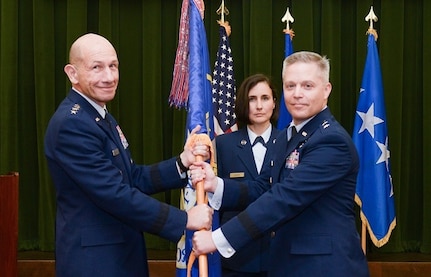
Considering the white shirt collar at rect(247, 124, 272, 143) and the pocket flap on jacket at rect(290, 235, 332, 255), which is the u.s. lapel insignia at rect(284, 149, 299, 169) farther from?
the white shirt collar at rect(247, 124, 272, 143)

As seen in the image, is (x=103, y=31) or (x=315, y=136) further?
(x=103, y=31)

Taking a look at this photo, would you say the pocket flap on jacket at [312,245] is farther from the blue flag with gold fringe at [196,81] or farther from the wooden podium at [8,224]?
the wooden podium at [8,224]

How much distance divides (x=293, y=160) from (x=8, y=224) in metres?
1.57

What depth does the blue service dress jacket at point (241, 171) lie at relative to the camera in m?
3.47

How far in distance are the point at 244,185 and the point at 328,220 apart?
2.37ft

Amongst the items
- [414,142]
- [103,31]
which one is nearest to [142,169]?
[103,31]

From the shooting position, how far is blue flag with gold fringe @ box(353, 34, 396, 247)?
A: 4.63 metres

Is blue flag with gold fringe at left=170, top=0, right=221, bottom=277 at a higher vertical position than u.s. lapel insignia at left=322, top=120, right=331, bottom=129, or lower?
higher

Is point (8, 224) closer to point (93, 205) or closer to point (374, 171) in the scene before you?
point (93, 205)

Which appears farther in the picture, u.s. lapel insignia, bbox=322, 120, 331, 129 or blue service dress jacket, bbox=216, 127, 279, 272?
blue service dress jacket, bbox=216, 127, 279, 272

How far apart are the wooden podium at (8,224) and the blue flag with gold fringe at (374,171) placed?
2.51m

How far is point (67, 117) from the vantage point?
98.2 inches

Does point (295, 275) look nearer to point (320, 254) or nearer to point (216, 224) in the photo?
point (320, 254)

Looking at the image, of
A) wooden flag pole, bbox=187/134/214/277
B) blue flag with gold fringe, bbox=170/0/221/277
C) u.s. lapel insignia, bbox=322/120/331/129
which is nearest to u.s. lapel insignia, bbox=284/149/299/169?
u.s. lapel insignia, bbox=322/120/331/129
